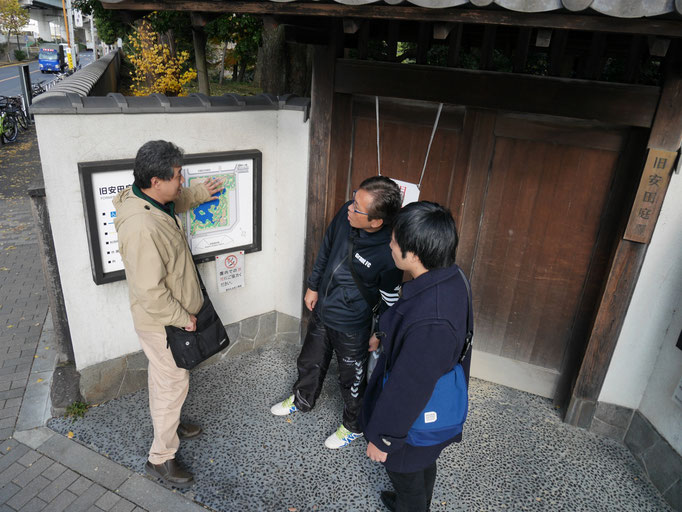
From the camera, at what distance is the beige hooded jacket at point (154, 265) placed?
9.07ft

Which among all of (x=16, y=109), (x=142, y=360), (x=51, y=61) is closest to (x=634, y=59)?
(x=142, y=360)

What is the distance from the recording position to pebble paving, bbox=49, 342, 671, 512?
3.34m

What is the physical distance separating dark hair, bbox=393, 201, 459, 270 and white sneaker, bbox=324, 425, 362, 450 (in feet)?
6.63

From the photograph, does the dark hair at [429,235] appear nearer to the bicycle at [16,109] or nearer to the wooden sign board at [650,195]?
the wooden sign board at [650,195]

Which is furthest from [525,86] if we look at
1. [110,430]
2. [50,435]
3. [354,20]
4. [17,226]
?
[17,226]

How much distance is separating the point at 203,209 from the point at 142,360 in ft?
4.72

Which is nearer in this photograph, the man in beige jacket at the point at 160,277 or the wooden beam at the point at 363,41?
the man in beige jacket at the point at 160,277

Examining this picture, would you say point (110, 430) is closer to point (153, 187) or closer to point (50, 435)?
point (50, 435)

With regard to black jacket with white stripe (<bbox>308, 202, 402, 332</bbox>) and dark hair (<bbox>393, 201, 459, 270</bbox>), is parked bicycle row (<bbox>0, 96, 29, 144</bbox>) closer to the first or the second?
black jacket with white stripe (<bbox>308, 202, 402, 332</bbox>)

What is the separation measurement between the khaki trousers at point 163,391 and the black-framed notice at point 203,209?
2.71ft

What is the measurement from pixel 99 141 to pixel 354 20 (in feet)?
6.58

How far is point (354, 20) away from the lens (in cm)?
269

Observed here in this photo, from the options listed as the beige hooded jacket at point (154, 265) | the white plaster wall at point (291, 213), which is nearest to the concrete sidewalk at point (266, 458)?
the white plaster wall at point (291, 213)

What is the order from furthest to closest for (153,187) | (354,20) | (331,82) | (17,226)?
(17,226) → (331,82) → (153,187) → (354,20)
